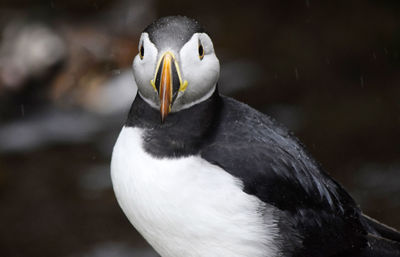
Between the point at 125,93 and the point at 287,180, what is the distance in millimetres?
5711

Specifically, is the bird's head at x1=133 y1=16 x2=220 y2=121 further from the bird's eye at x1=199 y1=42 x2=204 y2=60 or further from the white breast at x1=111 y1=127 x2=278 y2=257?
the white breast at x1=111 y1=127 x2=278 y2=257

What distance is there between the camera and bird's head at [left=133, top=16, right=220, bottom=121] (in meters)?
3.54

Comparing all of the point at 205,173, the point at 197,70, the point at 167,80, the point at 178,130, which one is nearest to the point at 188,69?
the point at 197,70

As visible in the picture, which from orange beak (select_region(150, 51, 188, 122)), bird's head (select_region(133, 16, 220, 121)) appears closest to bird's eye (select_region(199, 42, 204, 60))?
bird's head (select_region(133, 16, 220, 121))

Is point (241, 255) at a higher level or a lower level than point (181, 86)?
lower

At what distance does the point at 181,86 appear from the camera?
11.9 feet

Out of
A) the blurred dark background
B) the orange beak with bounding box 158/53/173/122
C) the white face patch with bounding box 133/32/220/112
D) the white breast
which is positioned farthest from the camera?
the blurred dark background

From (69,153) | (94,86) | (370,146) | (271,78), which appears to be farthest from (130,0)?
(370,146)

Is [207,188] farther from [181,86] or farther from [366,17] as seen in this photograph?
[366,17]

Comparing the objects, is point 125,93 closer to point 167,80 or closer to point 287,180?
point 287,180

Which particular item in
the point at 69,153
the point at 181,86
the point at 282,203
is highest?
the point at 181,86

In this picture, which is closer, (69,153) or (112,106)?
(69,153)

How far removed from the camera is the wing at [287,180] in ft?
12.7

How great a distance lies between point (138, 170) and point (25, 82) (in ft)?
19.5
